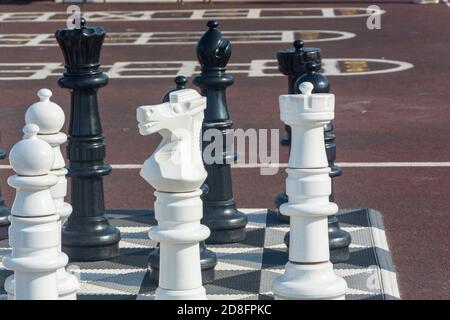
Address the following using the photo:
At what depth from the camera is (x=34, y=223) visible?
15.0 feet

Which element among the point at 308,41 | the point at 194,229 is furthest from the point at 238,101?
the point at 194,229

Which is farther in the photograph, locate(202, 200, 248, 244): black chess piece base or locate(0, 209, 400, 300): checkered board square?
locate(202, 200, 248, 244): black chess piece base

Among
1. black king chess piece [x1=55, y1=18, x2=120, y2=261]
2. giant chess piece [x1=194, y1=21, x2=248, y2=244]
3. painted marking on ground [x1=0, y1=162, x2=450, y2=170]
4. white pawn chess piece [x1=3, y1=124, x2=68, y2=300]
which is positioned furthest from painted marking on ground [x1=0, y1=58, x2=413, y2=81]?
white pawn chess piece [x1=3, y1=124, x2=68, y2=300]

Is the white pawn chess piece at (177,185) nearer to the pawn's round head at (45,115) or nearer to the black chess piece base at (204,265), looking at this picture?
the black chess piece base at (204,265)

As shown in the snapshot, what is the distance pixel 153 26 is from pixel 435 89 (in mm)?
9474

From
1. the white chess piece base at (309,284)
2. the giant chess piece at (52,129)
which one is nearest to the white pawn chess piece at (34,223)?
the white chess piece base at (309,284)

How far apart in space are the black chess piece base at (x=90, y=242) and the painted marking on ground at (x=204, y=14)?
17277 mm

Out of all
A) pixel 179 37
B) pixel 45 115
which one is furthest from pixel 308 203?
pixel 179 37

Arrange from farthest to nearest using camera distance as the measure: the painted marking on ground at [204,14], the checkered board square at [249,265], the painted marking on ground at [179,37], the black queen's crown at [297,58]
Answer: the painted marking on ground at [204,14] < the painted marking on ground at [179,37] < the black queen's crown at [297,58] < the checkered board square at [249,265]

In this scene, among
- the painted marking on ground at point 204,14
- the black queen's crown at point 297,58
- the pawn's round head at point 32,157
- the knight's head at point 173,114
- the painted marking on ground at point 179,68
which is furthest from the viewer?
the painted marking on ground at point 204,14

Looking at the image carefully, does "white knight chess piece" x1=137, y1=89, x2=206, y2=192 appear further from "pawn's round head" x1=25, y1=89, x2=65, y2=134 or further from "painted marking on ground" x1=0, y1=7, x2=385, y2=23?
"painted marking on ground" x1=0, y1=7, x2=385, y2=23

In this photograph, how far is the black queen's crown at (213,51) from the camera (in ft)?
24.2

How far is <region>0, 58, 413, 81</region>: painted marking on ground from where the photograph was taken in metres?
16.1

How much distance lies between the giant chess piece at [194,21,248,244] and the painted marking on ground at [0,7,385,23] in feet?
55.1
